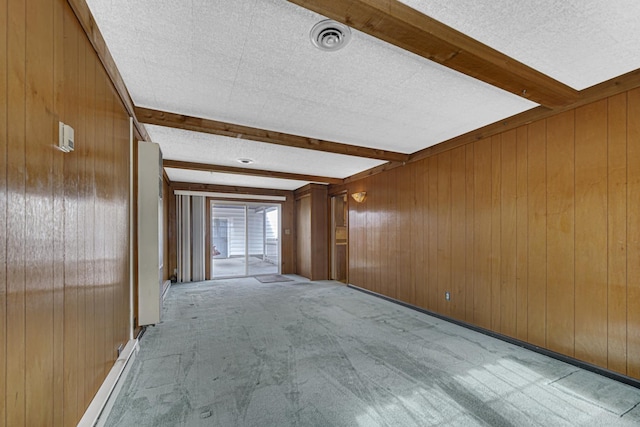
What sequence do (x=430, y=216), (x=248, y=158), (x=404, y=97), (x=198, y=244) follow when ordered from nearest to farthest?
(x=404, y=97) < (x=430, y=216) < (x=248, y=158) < (x=198, y=244)

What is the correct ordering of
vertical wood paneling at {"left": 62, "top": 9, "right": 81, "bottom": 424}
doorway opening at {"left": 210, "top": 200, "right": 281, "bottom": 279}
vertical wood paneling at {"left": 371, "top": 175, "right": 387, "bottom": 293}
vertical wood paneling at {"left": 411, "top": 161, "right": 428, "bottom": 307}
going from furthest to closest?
doorway opening at {"left": 210, "top": 200, "right": 281, "bottom": 279} < vertical wood paneling at {"left": 371, "top": 175, "right": 387, "bottom": 293} < vertical wood paneling at {"left": 411, "top": 161, "right": 428, "bottom": 307} < vertical wood paneling at {"left": 62, "top": 9, "right": 81, "bottom": 424}

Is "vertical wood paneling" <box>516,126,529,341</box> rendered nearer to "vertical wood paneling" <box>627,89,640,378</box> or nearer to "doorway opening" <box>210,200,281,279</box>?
"vertical wood paneling" <box>627,89,640,378</box>

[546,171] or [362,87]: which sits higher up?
[362,87]

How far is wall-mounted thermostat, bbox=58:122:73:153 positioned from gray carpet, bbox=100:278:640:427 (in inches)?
67.3

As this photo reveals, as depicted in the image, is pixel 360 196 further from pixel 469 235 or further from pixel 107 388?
pixel 107 388

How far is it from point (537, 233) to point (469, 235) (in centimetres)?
78

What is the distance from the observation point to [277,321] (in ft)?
12.3

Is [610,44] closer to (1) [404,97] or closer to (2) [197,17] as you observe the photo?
(1) [404,97]

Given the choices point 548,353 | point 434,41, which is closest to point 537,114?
point 434,41

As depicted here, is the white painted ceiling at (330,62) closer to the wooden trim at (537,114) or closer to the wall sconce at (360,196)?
the wooden trim at (537,114)

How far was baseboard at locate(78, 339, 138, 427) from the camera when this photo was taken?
5.24 ft

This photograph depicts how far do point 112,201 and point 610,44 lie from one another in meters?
3.74

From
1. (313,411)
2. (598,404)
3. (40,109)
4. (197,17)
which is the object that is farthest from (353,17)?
(598,404)

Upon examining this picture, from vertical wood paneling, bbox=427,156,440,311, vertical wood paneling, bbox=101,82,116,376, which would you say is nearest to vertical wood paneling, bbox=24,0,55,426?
vertical wood paneling, bbox=101,82,116,376
